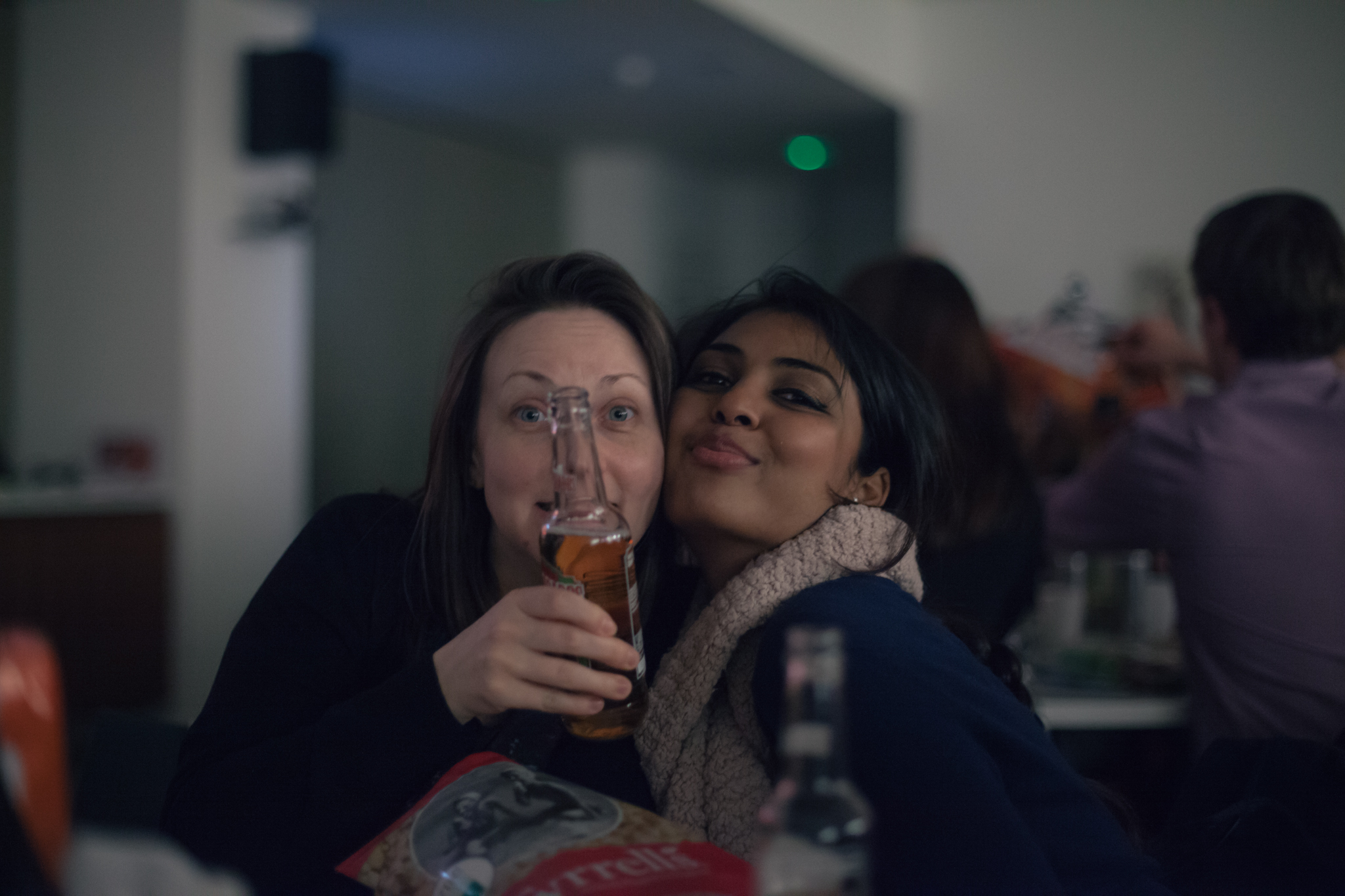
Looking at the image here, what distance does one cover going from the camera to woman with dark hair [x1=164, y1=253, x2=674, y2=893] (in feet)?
2.98

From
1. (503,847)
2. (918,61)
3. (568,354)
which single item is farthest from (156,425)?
(918,61)

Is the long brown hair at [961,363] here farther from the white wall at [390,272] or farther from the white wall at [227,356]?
the white wall at [390,272]

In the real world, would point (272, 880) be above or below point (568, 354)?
below

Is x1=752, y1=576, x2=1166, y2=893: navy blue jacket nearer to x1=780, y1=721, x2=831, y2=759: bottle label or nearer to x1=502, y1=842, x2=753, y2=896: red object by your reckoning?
x1=502, y1=842, x2=753, y2=896: red object

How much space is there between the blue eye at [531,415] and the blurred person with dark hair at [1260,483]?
4.19 feet

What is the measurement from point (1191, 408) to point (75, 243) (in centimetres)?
385

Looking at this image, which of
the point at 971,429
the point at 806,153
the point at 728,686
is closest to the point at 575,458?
the point at 728,686

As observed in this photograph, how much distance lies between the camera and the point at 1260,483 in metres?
1.78

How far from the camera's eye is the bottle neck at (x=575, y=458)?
0.89 m

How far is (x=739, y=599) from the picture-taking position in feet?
3.33

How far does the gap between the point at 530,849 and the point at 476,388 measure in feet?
2.09

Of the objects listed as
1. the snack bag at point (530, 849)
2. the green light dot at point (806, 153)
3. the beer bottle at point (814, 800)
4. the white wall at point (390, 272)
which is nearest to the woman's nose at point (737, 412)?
the snack bag at point (530, 849)

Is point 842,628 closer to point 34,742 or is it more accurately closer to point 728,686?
point 728,686

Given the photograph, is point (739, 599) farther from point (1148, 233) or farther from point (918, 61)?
point (918, 61)
